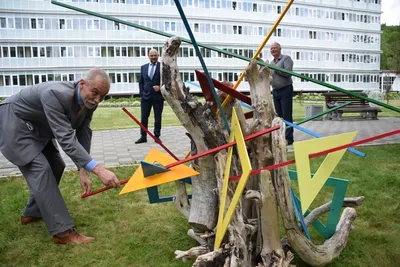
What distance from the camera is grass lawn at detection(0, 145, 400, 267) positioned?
3.08 m

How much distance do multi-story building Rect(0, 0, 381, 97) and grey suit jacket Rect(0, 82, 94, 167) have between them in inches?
1151

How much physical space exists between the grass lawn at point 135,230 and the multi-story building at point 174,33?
28.3 meters

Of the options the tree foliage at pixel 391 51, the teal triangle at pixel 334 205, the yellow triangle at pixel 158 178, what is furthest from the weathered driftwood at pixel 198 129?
the tree foliage at pixel 391 51

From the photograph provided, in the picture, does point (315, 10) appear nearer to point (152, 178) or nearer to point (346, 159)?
point (346, 159)

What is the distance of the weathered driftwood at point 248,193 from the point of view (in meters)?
2.52

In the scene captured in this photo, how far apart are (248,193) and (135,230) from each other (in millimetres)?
1646

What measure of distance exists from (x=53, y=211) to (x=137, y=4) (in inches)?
1362

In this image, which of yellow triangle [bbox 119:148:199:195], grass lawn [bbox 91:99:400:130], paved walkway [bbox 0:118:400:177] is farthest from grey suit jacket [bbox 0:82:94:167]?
grass lawn [bbox 91:99:400:130]

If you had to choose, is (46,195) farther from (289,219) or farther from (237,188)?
(289,219)

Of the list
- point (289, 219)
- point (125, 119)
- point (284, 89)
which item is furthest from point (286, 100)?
point (125, 119)

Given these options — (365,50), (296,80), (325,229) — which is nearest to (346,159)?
(325,229)

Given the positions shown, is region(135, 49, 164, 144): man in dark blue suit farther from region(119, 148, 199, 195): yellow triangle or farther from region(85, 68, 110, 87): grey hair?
region(119, 148, 199, 195): yellow triangle

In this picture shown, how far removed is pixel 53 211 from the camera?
3.37 m

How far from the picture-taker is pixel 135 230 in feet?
12.2
